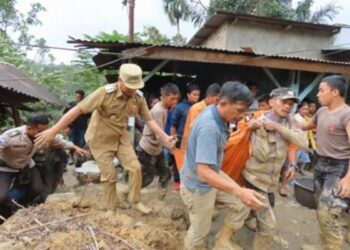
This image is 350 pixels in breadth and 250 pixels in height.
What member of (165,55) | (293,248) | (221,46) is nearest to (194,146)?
(293,248)

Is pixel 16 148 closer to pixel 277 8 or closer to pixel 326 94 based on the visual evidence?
pixel 326 94

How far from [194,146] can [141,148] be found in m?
2.47

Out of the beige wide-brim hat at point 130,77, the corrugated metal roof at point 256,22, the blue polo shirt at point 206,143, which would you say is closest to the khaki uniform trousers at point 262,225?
the blue polo shirt at point 206,143

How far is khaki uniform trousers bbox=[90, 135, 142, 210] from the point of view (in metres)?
4.01

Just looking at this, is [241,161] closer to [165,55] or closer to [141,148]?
[141,148]

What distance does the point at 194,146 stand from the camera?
2857 mm

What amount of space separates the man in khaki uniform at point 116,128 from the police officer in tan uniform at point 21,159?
529 mm

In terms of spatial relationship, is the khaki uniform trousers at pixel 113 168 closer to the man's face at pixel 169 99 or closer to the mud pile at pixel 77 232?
the mud pile at pixel 77 232

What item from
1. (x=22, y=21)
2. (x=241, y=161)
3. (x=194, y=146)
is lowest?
(x=241, y=161)

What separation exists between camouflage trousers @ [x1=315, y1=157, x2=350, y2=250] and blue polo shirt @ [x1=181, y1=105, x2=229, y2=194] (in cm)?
146

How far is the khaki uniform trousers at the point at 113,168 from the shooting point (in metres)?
4.01

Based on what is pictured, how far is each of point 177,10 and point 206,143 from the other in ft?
66.8

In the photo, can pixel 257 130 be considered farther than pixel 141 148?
No

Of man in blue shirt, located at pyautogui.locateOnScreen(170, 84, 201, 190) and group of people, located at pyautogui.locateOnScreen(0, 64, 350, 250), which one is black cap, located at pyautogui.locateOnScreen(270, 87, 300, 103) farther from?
man in blue shirt, located at pyautogui.locateOnScreen(170, 84, 201, 190)
